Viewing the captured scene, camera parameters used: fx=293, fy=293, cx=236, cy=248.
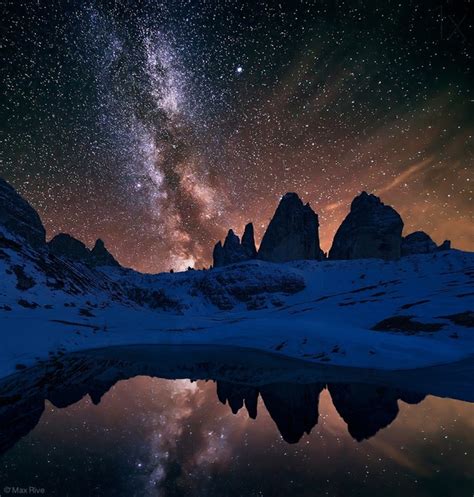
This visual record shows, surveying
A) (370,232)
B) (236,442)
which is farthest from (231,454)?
(370,232)

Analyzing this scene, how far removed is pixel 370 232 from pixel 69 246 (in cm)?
16283

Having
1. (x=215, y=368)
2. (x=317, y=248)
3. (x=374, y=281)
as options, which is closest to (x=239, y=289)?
(x=374, y=281)

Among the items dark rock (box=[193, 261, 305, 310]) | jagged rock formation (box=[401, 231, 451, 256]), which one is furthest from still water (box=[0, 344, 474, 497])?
jagged rock formation (box=[401, 231, 451, 256])

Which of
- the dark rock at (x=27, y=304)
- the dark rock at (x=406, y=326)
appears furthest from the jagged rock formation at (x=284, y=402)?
the dark rock at (x=27, y=304)

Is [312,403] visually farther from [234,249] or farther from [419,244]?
[419,244]

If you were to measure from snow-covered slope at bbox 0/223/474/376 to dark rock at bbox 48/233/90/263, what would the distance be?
37.0m

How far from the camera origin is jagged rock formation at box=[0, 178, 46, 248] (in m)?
119

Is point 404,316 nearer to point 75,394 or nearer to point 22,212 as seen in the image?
point 75,394

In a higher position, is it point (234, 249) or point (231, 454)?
point (234, 249)

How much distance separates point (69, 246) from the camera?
16588 cm

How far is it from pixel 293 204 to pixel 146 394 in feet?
517

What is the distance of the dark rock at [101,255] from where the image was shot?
167375 millimetres

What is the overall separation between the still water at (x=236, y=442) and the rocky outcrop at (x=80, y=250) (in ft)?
530

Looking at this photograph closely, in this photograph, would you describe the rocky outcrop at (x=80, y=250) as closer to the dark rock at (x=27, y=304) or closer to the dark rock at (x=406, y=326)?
the dark rock at (x=27, y=304)
